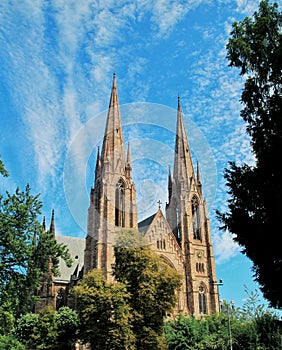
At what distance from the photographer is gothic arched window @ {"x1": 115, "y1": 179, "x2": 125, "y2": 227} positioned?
164 ft

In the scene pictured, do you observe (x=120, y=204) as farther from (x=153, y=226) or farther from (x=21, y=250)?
(x=21, y=250)

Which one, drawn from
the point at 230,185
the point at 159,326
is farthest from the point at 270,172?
the point at 159,326

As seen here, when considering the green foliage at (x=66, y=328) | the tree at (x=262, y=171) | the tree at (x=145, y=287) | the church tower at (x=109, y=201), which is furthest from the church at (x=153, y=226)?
the tree at (x=262, y=171)

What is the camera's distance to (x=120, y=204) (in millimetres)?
51344

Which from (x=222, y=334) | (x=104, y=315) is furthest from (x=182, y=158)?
(x=104, y=315)

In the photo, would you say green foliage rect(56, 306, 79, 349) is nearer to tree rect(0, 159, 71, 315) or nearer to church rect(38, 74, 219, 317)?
church rect(38, 74, 219, 317)

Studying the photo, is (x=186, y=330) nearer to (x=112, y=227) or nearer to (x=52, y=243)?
(x=112, y=227)

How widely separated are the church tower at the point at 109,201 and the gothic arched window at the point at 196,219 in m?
9.74

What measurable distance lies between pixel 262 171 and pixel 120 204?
38.9 meters

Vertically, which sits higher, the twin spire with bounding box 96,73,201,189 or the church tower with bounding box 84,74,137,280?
the twin spire with bounding box 96,73,201,189

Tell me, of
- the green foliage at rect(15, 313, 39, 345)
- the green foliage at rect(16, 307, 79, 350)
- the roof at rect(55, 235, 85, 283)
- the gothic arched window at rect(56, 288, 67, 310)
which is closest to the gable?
the roof at rect(55, 235, 85, 283)

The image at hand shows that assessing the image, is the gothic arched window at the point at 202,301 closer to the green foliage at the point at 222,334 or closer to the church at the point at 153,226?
the church at the point at 153,226

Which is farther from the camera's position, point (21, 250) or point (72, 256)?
point (72, 256)

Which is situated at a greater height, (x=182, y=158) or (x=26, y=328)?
(x=182, y=158)
